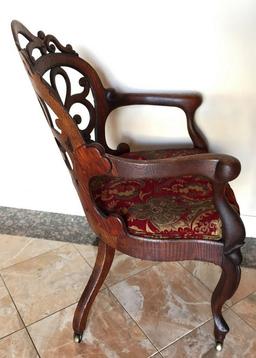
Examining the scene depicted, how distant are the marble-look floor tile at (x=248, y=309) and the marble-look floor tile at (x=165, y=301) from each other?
11 cm

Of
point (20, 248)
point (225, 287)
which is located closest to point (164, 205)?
point (225, 287)

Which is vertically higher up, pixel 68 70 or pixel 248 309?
pixel 68 70

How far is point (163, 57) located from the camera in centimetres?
132

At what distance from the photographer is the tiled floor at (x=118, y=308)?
3.84 ft

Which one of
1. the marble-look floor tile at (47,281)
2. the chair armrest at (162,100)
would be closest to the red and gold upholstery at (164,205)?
the chair armrest at (162,100)

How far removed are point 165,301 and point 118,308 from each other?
0.61 ft

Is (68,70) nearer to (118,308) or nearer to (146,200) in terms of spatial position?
(146,200)

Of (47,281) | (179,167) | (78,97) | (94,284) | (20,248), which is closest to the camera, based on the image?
(179,167)

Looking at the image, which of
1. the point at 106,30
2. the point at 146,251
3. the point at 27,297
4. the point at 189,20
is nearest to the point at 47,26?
the point at 106,30

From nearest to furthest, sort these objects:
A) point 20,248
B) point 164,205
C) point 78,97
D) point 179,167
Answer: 1. point 179,167
2. point 164,205
3. point 78,97
4. point 20,248

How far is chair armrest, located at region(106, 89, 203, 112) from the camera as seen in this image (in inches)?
50.5

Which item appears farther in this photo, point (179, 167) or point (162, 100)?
point (162, 100)

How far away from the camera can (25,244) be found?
1655 mm

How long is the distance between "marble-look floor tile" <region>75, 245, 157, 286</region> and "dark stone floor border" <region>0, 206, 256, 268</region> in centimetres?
8
